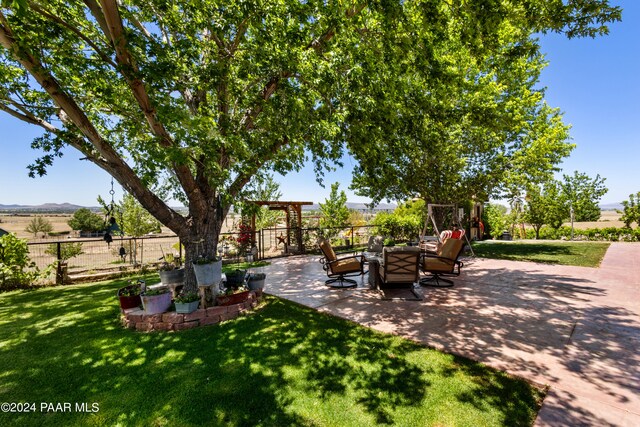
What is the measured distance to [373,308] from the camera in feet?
16.8

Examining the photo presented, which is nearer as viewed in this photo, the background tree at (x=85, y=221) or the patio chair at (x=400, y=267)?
the patio chair at (x=400, y=267)

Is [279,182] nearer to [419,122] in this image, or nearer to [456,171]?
[456,171]

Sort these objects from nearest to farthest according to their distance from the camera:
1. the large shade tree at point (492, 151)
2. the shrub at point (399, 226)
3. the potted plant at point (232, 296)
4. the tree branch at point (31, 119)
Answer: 1. the tree branch at point (31, 119)
2. the potted plant at point (232, 296)
3. the large shade tree at point (492, 151)
4. the shrub at point (399, 226)

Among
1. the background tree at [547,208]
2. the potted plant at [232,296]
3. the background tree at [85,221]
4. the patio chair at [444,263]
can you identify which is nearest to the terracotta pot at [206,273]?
the potted plant at [232,296]

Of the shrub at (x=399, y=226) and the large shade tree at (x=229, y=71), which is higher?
the large shade tree at (x=229, y=71)

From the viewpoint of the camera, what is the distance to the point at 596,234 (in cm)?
1906

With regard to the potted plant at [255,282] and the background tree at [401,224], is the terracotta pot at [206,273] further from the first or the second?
the background tree at [401,224]

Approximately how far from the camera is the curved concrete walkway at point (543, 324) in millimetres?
2556

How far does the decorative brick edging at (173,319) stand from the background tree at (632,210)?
26191 mm

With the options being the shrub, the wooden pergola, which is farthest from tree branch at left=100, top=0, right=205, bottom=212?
the shrub

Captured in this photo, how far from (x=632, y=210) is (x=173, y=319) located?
2722 cm

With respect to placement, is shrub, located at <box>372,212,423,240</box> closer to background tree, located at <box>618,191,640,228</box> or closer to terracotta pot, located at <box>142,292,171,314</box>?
terracotta pot, located at <box>142,292,171,314</box>

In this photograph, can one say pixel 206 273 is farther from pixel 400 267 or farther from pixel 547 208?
pixel 547 208

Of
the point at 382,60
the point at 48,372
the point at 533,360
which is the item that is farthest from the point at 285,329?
the point at 382,60
